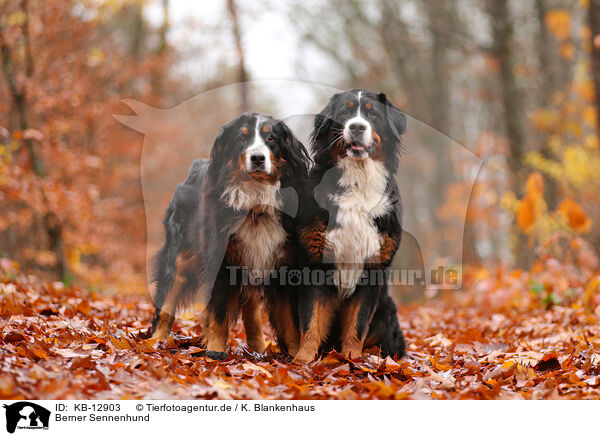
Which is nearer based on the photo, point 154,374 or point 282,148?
point 154,374

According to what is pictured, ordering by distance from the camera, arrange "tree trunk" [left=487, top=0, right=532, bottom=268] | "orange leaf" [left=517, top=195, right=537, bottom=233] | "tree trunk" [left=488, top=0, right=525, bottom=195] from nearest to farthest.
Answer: "orange leaf" [left=517, top=195, right=537, bottom=233] < "tree trunk" [left=487, top=0, right=532, bottom=268] < "tree trunk" [left=488, top=0, right=525, bottom=195]

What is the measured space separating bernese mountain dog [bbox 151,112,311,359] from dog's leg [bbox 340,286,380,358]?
1.49 feet

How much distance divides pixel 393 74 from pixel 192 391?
1835 centimetres

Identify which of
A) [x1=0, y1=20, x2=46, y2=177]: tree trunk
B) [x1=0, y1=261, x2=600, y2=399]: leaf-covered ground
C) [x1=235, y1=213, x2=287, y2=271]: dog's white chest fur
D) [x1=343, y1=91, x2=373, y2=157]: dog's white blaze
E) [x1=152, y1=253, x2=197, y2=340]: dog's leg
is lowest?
[x1=0, y1=261, x2=600, y2=399]: leaf-covered ground

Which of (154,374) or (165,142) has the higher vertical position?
(165,142)

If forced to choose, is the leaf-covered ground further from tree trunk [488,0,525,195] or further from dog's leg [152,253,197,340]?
tree trunk [488,0,525,195]

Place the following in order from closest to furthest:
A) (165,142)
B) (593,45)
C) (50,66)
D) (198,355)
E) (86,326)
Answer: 1. (198,355)
2. (86,326)
3. (593,45)
4. (50,66)
5. (165,142)

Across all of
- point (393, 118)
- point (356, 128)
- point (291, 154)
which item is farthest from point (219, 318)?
point (393, 118)

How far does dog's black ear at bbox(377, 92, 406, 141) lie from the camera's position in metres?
4.82

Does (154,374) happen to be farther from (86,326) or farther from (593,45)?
(593,45)

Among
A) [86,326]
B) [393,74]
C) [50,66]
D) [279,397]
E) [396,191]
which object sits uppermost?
[393,74]

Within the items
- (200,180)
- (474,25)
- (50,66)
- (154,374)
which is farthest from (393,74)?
(154,374)

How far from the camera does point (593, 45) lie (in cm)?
897
